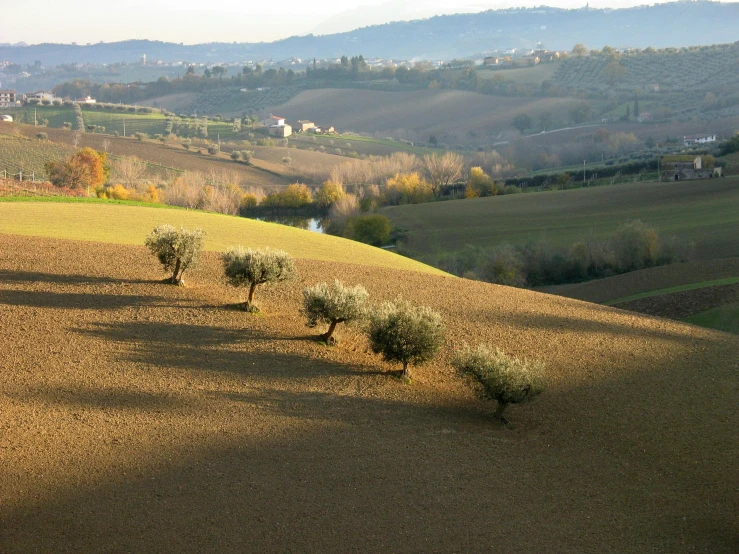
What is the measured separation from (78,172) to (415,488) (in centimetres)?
6464

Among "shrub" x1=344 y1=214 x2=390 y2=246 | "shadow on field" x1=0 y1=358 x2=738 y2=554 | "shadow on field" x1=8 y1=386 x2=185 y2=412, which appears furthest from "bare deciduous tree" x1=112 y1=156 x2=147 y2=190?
"shadow on field" x1=0 y1=358 x2=738 y2=554

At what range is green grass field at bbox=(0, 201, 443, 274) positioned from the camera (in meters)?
27.2

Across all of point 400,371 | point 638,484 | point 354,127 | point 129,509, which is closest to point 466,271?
point 400,371

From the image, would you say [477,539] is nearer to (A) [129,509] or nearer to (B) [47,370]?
(A) [129,509]

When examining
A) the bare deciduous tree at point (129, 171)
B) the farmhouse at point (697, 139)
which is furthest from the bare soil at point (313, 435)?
the farmhouse at point (697, 139)

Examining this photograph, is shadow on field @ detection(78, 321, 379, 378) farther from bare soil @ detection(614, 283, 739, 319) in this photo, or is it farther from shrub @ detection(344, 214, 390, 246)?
shrub @ detection(344, 214, 390, 246)

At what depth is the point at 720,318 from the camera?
3038 cm

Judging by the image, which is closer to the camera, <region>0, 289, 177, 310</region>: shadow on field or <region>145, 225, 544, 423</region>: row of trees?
<region>145, 225, 544, 423</region>: row of trees

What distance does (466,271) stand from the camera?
50.0 meters

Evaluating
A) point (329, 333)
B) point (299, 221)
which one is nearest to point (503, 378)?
point (329, 333)

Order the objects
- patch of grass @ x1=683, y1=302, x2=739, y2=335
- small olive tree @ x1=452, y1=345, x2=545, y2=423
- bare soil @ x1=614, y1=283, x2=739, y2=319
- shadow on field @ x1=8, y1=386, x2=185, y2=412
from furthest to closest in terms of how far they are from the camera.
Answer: bare soil @ x1=614, y1=283, x2=739, y2=319
patch of grass @ x1=683, y1=302, x2=739, y2=335
small olive tree @ x1=452, y1=345, x2=545, y2=423
shadow on field @ x1=8, y1=386, x2=185, y2=412

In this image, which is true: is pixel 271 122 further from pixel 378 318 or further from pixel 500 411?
pixel 500 411

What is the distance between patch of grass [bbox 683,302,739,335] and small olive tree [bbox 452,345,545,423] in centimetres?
1551

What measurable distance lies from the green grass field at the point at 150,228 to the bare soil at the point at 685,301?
873 cm
